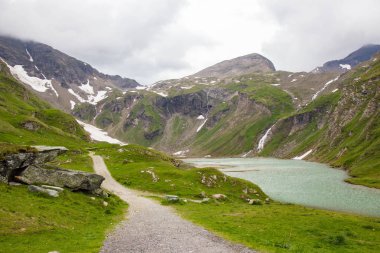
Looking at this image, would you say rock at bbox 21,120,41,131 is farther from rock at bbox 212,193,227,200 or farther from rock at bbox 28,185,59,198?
rock at bbox 28,185,59,198

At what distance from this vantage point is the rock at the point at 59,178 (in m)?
40.2

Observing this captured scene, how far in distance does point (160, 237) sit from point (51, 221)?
9.40 metres

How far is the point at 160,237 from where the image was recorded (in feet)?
94.7

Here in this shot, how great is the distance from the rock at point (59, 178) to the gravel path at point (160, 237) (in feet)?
20.9

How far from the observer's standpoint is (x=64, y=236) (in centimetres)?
2658

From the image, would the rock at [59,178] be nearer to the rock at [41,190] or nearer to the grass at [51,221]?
the grass at [51,221]

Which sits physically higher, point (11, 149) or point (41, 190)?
point (11, 149)

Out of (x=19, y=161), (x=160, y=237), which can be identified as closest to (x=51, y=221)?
(x=160, y=237)

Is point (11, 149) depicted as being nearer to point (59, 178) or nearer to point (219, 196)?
point (59, 178)

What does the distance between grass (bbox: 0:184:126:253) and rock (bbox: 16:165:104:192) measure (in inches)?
86.0

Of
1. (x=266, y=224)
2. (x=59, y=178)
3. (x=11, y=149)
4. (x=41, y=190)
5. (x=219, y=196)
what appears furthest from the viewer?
(x=219, y=196)

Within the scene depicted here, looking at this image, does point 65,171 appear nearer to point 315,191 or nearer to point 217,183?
point 217,183

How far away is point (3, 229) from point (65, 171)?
19191mm

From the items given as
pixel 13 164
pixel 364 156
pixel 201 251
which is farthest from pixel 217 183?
pixel 364 156
